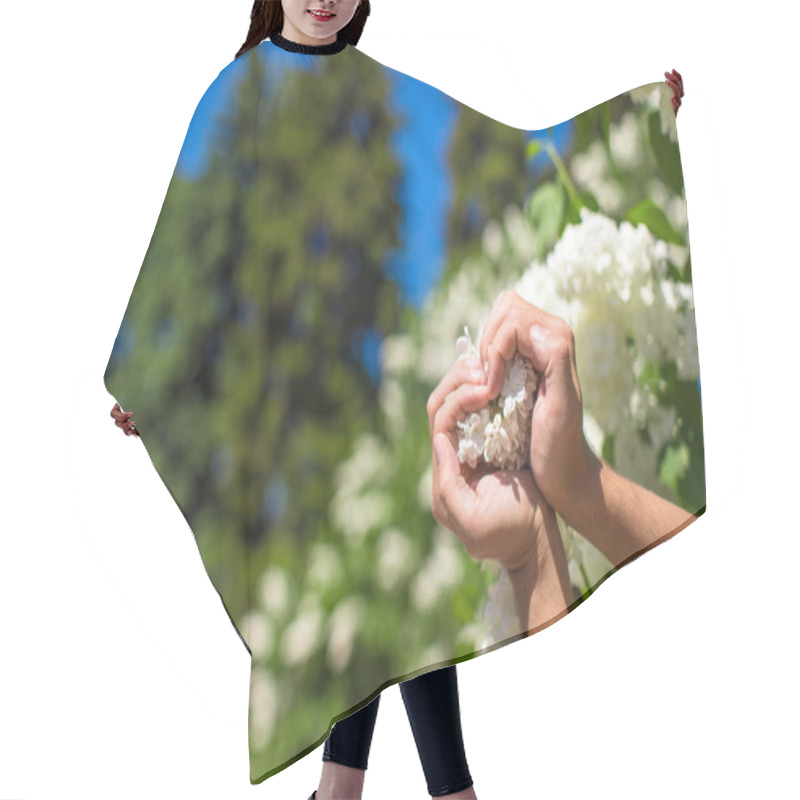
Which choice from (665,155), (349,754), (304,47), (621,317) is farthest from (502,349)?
(349,754)

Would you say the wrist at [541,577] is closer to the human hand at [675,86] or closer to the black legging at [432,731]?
the black legging at [432,731]

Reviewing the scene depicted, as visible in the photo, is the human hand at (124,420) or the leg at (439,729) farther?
the leg at (439,729)

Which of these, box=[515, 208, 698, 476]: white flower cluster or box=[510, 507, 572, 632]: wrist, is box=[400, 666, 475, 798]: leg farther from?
box=[515, 208, 698, 476]: white flower cluster

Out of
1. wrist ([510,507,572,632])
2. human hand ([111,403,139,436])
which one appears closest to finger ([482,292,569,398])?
wrist ([510,507,572,632])

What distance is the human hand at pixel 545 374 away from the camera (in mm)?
3002

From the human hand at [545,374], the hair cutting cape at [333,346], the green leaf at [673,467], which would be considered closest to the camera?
the hair cutting cape at [333,346]

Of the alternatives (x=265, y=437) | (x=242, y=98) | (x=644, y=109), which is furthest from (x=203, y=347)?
(x=644, y=109)

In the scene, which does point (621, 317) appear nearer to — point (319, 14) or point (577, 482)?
point (577, 482)

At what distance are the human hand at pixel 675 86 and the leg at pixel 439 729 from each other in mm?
1074

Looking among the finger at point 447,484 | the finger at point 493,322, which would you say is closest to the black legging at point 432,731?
the finger at point 447,484

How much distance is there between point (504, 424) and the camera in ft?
9.82

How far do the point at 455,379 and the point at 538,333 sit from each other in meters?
0.16

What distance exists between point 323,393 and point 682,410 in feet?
2.14

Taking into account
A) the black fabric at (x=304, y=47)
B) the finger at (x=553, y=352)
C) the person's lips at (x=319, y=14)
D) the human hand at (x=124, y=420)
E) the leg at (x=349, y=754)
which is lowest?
the leg at (x=349, y=754)
